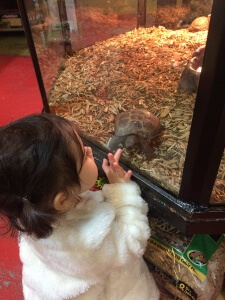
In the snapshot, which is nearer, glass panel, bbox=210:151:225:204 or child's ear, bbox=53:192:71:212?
child's ear, bbox=53:192:71:212

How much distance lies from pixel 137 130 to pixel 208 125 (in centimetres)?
38

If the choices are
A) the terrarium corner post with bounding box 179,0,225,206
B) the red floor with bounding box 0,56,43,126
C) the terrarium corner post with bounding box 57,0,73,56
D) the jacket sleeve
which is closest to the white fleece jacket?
the jacket sleeve

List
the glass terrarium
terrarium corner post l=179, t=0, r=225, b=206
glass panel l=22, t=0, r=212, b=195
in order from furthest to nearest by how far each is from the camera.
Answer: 1. glass panel l=22, t=0, r=212, b=195
2. the glass terrarium
3. terrarium corner post l=179, t=0, r=225, b=206

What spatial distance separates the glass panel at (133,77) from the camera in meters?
0.90

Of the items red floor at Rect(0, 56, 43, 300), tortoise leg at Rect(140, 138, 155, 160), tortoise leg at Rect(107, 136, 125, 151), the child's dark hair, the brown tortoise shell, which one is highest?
the child's dark hair

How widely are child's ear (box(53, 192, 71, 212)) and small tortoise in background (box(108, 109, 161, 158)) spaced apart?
0.41 m

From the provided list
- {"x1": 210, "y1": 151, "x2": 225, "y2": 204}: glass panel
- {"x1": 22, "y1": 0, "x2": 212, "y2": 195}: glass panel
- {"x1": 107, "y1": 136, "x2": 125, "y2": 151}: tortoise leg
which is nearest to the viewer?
{"x1": 210, "y1": 151, "x2": 225, "y2": 204}: glass panel

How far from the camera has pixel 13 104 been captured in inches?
78.5

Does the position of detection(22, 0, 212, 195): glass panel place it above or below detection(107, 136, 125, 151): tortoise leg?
above

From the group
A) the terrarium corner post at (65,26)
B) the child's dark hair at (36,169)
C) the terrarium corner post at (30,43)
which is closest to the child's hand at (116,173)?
the child's dark hair at (36,169)

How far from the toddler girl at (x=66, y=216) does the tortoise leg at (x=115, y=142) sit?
0.19 meters

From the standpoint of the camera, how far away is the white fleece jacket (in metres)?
0.67

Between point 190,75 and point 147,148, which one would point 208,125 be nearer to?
point 190,75

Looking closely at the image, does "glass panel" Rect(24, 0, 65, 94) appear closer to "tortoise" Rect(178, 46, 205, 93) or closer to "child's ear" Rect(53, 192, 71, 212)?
"tortoise" Rect(178, 46, 205, 93)
